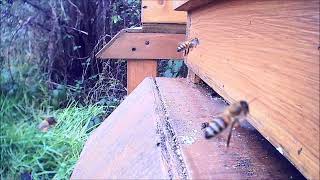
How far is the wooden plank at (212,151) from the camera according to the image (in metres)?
0.72

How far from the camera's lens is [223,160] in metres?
0.77

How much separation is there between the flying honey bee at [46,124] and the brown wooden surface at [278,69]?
139 inches

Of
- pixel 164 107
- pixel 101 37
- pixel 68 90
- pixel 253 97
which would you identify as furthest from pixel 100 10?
pixel 253 97

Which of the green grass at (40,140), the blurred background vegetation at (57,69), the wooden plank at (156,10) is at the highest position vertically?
the wooden plank at (156,10)

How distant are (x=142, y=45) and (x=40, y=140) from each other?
2.48m

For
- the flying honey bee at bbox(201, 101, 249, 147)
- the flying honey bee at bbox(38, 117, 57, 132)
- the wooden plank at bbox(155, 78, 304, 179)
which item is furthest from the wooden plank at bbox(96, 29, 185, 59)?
the flying honey bee at bbox(38, 117, 57, 132)

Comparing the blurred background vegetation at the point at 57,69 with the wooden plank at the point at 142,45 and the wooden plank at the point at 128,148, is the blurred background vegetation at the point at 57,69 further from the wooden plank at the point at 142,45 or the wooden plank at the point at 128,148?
the wooden plank at the point at 128,148

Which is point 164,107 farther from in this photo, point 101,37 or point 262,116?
point 101,37

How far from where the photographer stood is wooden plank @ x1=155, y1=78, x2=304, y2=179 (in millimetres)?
722

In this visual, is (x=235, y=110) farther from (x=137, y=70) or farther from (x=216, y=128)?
(x=137, y=70)

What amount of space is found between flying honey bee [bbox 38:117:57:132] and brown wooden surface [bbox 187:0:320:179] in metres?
3.53

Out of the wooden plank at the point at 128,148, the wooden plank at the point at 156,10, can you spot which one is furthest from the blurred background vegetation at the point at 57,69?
the wooden plank at the point at 128,148

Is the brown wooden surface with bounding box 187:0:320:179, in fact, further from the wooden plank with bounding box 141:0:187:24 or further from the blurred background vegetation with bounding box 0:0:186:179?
the blurred background vegetation with bounding box 0:0:186:179

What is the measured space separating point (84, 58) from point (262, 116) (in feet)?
14.2
